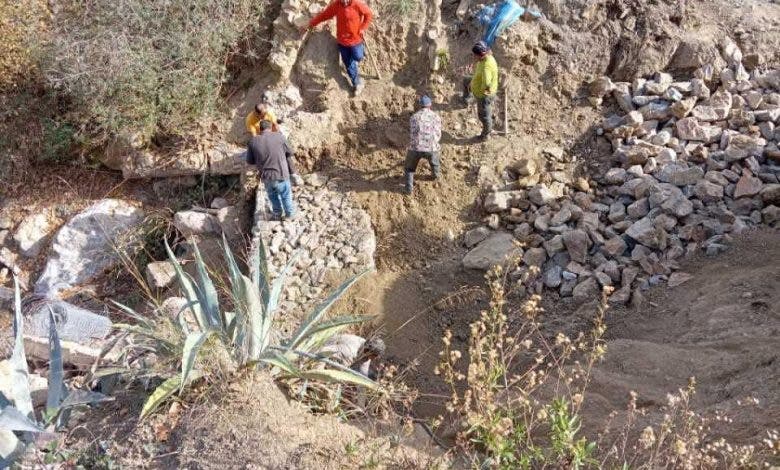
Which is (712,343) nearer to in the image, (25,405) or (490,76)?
(490,76)

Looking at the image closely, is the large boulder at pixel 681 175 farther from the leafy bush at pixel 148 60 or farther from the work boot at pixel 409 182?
the leafy bush at pixel 148 60

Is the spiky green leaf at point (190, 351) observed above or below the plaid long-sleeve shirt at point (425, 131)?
below

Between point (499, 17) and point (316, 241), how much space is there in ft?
10.1

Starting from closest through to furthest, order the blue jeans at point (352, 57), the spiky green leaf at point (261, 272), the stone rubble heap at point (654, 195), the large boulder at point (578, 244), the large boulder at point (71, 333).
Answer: the spiky green leaf at point (261, 272)
the large boulder at point (71, 333)
the stone rubble heap at point (654, 195)
the large boulder at point (578, 244)
the blue jeans at point (352, 57)

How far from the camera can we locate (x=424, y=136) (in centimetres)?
651

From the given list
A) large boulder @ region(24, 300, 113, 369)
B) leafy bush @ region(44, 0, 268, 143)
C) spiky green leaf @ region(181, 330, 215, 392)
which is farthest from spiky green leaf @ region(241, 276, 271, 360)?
leafy bush @ region(44, 0, 268, 143)

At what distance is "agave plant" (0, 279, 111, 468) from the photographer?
3455 mm

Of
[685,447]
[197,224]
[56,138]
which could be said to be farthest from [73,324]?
[685,447]

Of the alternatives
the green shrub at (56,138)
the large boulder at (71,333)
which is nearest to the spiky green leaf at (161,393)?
the large boulder at (71,333)

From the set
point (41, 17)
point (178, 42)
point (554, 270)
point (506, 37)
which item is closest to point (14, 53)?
point (41, 17)

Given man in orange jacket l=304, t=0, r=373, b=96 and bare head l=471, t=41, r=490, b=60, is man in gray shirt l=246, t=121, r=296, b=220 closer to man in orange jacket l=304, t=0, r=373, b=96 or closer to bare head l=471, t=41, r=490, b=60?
man in orange jacket l=304, t=0, r=373, b=96

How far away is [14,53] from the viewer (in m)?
7.75

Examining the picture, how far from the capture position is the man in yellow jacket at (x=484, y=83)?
664 cm

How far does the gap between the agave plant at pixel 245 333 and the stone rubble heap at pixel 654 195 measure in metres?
2.45
